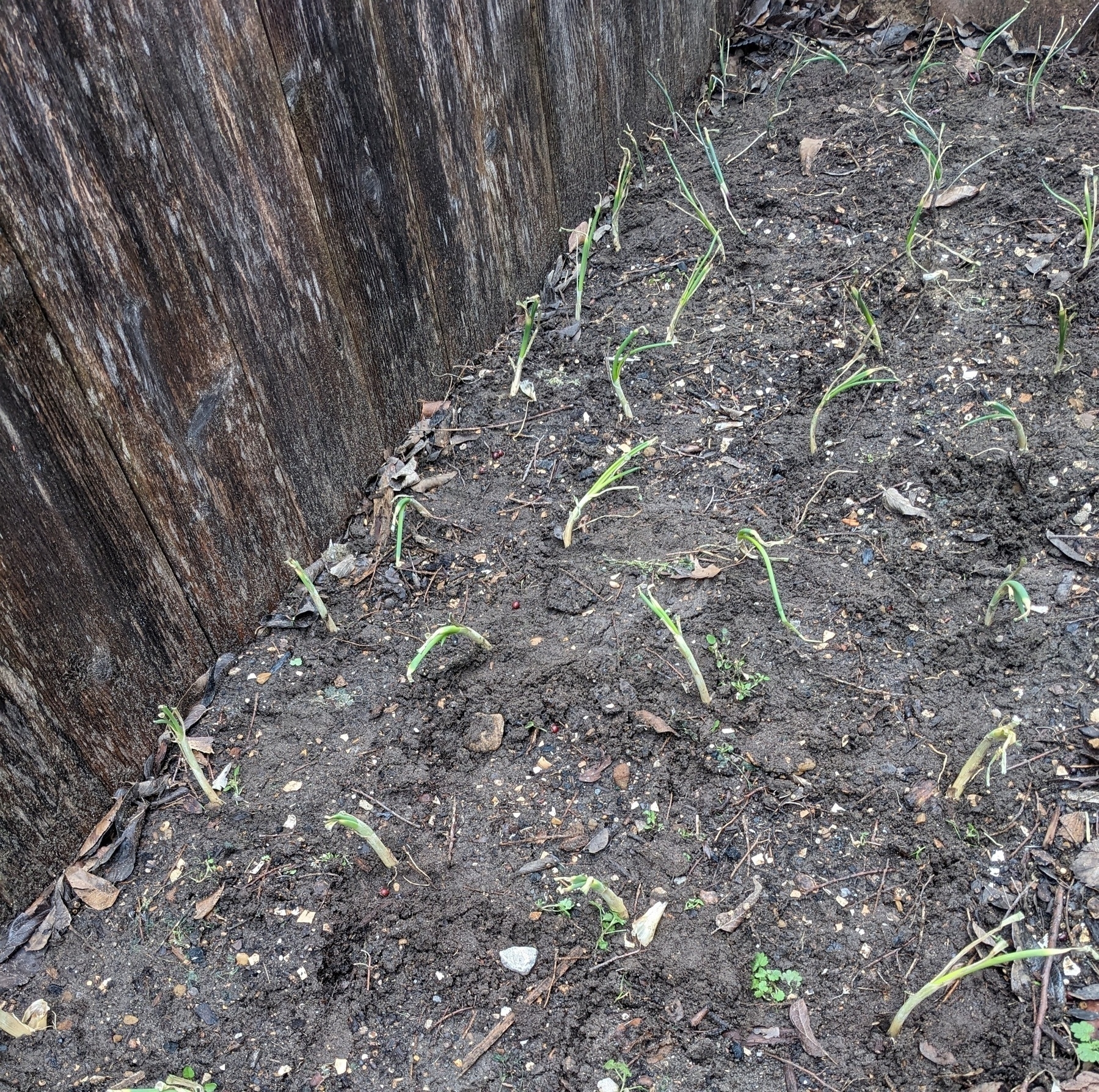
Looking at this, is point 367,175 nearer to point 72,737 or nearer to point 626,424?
point 626,424

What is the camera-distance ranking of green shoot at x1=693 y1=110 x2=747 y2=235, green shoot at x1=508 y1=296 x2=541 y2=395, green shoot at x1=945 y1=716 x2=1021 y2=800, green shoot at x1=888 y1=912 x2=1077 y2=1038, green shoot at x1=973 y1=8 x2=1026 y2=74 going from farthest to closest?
green shoot at x1=973 y1=8 x2=1026 y2=74 → green shoot at x1=693 y1=110 x2=747 y2=235 → green shoot at x1=508 y1=296 x2=541 y2=395 → green shoot at x1=945 y1=716 x2=1021 y2=800 → green shoot at x1=888 y1=912 x2=1077 y2=1038

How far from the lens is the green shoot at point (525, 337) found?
8.05ft

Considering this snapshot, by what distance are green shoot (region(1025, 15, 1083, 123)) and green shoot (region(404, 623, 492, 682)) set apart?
2.50 m

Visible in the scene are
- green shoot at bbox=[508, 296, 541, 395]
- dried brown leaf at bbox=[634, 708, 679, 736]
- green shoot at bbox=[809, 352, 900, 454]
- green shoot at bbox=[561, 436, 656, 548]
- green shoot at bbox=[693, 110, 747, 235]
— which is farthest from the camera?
A: green shoot at bbox=[693, 110, 747, 235]

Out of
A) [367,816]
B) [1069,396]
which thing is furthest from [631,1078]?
[1069,396]

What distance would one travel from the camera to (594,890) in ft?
5.10

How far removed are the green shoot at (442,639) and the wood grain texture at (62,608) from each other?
0.47 metres

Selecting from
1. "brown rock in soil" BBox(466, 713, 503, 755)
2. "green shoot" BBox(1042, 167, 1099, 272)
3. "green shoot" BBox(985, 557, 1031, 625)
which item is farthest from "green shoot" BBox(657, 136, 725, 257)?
"brown rock in soil" BBox(466, 713, 503, 755)

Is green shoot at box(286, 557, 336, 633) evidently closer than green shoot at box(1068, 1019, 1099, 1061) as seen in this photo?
No

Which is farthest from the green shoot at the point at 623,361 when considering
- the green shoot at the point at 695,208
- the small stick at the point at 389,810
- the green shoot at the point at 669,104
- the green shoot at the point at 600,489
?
the small stick at the point at 389,810

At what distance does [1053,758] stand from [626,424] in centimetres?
126

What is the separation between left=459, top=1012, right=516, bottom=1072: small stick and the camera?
1401 millimetres

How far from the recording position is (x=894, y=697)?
1761 mm

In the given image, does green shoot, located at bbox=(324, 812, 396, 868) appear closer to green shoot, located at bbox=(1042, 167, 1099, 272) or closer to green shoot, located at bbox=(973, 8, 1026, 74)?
green shoot, located at bbox=(1042, 167, 1099, 272)
